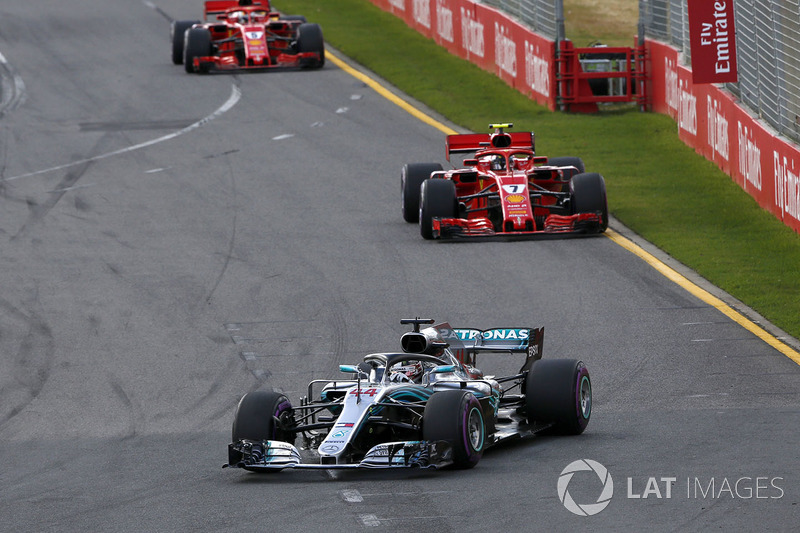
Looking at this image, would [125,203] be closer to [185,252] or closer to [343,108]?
[185,252]

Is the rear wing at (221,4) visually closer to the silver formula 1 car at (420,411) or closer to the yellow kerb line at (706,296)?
the yellow kerb line at (706,296)

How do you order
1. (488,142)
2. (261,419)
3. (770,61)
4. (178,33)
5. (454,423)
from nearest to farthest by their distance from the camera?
(454,423), (261,419), (488,142), (770,61), (178,33)

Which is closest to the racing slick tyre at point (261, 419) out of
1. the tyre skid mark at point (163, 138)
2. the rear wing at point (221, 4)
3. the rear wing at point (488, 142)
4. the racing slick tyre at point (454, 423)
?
the racing slick tyre at point (454, 423)

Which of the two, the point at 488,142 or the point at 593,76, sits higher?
the point at 488,142

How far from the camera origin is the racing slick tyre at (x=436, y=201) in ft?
63.5

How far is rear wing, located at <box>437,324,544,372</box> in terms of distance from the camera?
39.3ft

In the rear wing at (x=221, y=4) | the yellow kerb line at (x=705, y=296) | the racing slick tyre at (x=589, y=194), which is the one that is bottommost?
the yellow kerb line at (x=705, y=296)

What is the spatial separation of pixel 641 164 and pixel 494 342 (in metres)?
12.8

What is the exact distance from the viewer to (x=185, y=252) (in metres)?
19.4

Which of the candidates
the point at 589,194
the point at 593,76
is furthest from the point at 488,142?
the point at 593,76

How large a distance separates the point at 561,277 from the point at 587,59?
11688mm

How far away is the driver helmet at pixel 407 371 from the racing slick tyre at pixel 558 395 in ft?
3.03

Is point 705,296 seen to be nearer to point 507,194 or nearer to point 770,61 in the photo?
point 507,194

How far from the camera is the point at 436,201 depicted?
63.6ft
